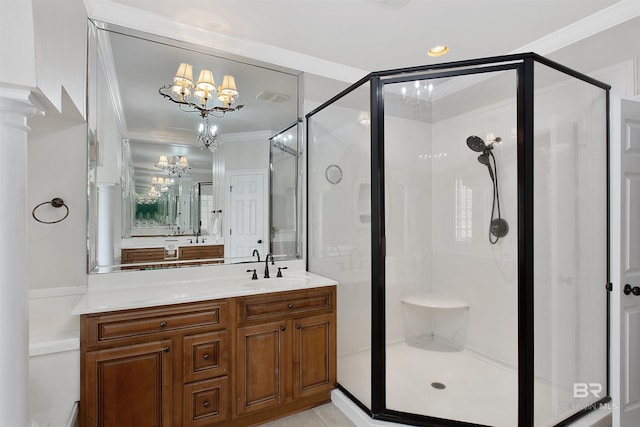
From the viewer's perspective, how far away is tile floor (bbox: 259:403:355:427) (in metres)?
2.20

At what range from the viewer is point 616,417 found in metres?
1.95

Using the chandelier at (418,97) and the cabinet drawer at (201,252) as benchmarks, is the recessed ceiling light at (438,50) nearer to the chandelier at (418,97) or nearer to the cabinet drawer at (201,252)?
the chandelier at (418,97)

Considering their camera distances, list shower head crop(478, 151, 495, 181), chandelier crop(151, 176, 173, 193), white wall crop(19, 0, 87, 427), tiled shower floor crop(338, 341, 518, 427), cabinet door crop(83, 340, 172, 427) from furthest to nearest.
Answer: shower head crop(478, 151, 495, 181) → chandelier crop(151, 176, 173, 193) → tiled shower floor crop(338, 341, 518, 427) → cabinet door crop(83, 340, 172, 427) → white wall crop(19, 0, 87, 427)

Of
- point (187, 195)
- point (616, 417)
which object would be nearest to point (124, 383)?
point (187, 195)

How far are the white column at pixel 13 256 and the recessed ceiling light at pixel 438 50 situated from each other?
2603mm

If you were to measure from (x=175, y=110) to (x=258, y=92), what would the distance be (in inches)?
27.2

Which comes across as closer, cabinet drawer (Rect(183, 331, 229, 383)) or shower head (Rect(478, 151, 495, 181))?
cabinet drawer (Rect(183, 331, 229, 383))

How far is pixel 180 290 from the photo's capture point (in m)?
2.13

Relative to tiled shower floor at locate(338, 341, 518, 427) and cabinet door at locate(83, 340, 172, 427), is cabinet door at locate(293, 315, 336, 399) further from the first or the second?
cabinet door at locate(83, 340, 172, 427)

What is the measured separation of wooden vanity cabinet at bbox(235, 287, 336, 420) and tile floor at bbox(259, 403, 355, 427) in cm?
5

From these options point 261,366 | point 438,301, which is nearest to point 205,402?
point 261,366

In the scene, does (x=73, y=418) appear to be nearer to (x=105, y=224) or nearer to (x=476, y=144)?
(x=105, y=224)

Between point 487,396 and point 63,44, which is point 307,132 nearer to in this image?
point 63,44

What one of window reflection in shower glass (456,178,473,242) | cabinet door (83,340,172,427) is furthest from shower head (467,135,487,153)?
cabinet door (83,340,172,427)
